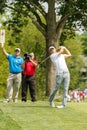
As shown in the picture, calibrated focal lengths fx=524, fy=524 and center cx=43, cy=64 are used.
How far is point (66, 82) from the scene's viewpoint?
14.7 m

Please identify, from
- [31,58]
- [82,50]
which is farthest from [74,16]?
[82,50]

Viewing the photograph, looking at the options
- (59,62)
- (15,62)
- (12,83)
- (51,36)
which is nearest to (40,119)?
(59,62)

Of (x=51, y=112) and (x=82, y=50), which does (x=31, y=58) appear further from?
(x=82, y=50)

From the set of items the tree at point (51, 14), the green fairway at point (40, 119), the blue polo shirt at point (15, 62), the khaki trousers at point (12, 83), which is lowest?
the green fairway at point (40, 119)

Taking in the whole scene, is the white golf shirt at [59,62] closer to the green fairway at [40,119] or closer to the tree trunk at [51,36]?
the green fairway at [40,119]

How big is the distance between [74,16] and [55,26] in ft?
8.69

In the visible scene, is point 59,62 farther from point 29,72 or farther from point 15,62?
point 29,72

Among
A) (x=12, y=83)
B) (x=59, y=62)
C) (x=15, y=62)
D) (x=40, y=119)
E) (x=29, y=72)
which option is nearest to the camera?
(x=40, y=119)

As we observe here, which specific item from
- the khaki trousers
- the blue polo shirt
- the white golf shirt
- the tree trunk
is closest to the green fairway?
the white golf shirt

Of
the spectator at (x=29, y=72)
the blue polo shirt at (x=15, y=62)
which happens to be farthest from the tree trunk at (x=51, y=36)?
the blue polo shirt at (x=15, y=62)

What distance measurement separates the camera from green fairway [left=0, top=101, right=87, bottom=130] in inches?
418

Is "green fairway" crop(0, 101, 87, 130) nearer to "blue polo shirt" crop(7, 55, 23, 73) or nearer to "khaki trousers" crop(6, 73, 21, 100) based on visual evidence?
"blue polo shirt" crop(7, 55, 23, 73)

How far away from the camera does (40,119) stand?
39.1 ft

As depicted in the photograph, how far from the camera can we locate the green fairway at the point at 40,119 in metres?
10.6
